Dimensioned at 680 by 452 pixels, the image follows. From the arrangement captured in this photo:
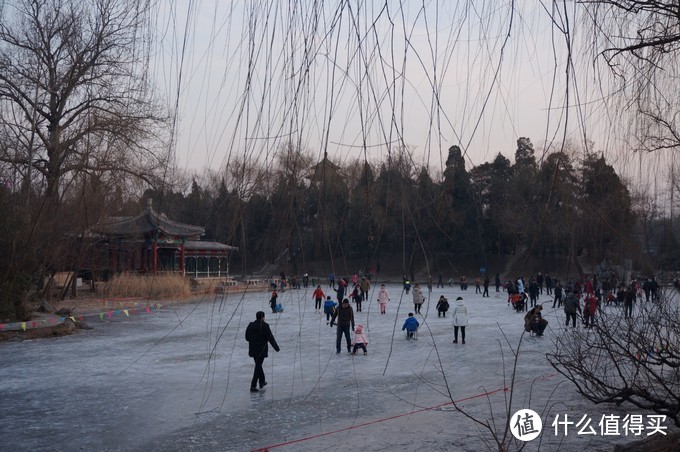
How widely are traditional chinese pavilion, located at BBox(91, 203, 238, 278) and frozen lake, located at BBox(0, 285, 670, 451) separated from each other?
673 inches

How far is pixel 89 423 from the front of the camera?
7.30 metres

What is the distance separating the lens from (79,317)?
63.9 ft

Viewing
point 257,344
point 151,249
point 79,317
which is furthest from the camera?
point 151,249

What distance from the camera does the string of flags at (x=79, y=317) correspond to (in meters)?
15.8

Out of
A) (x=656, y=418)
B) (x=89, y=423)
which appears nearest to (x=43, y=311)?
(x=89, y=423)

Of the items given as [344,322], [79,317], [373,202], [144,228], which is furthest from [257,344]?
[144,228]

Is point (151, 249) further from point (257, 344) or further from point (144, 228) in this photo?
point (257, 344)

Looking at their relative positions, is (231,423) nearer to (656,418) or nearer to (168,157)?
(656,418)

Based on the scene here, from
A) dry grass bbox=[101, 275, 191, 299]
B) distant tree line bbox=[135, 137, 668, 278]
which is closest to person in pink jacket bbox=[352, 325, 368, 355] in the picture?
distant tree line bbox=[135, 137, 668, 278]

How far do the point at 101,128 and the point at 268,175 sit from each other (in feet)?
9.18

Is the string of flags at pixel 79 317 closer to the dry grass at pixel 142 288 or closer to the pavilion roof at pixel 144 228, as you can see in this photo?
the dry grass at pixel 142 288

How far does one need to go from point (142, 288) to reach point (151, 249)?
833 centimetres

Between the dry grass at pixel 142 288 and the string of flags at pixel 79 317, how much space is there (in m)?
2.28

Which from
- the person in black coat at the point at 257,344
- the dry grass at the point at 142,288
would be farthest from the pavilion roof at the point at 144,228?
the person in black coat at the point at 257,344
